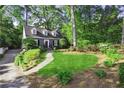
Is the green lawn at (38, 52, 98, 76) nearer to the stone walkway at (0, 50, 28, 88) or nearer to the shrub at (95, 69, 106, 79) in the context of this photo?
the shrub at (95, 69, 106, 79)

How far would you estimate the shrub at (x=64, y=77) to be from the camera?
6422 mm

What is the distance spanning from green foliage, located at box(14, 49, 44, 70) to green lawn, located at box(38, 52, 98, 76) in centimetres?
26

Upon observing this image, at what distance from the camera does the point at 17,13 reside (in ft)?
22.8

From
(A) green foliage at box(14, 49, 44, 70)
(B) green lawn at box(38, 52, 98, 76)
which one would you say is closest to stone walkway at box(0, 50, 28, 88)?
(A) green foliage at box(14, 49, 44, 70)

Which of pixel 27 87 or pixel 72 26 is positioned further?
pixel 72 26

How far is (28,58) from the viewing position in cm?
687

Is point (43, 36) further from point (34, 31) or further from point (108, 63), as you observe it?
point (108, 63)

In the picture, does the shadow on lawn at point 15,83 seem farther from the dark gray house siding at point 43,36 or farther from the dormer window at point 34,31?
the dormer window at point 34,31

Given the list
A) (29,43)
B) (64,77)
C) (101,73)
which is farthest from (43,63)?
(101,73)

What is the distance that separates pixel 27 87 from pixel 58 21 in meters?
1.65

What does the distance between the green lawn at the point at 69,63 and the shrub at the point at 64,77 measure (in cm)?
14
